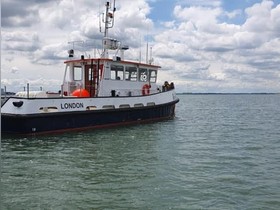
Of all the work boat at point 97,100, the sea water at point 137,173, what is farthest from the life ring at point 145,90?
the sea water at point 137,173

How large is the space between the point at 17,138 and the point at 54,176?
6.64 meters

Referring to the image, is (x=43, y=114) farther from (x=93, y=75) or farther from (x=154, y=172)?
(x=154, y=172)

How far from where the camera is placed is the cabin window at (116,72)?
20.4 metres

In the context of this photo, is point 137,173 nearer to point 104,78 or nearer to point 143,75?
point 104,78

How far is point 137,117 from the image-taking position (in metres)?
20.8

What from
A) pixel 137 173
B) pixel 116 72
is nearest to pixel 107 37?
pixel 116 72

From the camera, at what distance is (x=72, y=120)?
16.8 metres

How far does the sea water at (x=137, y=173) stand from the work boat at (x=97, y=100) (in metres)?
0.87

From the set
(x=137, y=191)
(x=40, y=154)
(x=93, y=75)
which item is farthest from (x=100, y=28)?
(x=137, y=191)

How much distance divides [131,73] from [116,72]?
143 cm

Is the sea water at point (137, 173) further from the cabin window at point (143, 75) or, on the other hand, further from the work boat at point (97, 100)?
the cabin window at point (143, 75)

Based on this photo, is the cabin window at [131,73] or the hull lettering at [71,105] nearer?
the hull lettering at [71,105]

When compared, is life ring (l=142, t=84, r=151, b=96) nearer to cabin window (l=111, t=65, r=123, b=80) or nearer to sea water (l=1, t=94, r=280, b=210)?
cabin window (l=111, t=65, r=123, b=80)

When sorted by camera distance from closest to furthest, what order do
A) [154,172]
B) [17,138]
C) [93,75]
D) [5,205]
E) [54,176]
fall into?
[5,205] < [54,176] < [154,172] < [17,138] < [93,75]
